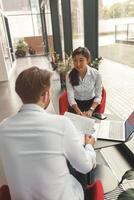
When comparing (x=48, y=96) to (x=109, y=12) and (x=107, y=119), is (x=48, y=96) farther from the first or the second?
(x=109, y=12)

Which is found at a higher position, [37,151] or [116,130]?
[37,151]

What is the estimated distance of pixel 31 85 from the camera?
3.10ft

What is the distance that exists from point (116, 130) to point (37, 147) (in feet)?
3.01

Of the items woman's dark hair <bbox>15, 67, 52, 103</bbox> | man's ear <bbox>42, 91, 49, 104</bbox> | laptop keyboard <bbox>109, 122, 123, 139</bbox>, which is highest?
woman's dark hair <bbox>15, 67, 52, 103</bbox>

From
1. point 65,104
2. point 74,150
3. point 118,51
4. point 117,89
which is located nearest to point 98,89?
point 65,104

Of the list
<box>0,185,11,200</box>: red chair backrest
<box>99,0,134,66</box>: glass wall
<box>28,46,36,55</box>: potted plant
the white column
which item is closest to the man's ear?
<box>0,185,11,200</box>: red chair backrest

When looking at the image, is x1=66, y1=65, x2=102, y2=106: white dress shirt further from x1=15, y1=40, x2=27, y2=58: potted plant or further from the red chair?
x1=15, y1=40, x2=27, y2=58: potted plant

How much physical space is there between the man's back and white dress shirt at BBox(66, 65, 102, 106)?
1.40 m

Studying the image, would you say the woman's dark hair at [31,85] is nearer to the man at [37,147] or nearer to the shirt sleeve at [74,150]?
the man at [37,147]

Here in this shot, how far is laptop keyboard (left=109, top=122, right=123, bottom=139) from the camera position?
1528 millimetres

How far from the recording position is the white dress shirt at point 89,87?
7.50 ft

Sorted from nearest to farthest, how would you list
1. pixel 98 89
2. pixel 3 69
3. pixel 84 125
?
1. pixel 84 125
2. pixel 98 89
3. pixel 3 69

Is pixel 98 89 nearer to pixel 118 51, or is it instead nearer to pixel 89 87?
pixel 89 87

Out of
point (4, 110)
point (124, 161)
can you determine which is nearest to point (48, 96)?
point (124, 161)
